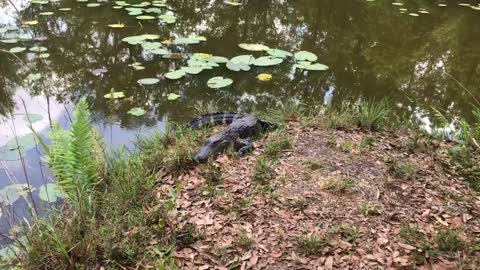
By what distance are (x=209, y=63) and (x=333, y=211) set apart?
145 inches

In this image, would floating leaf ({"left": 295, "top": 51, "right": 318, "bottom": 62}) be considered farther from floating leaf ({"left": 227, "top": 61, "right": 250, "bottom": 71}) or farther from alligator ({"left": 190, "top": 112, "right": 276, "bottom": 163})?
alligator ({"left": 190, "top": 112, "right": 276, "bottom": 163})

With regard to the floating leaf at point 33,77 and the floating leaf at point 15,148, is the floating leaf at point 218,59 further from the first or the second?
the floating leaf at point 15,148

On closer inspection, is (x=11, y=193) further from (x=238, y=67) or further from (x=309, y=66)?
(x=309, y=66)

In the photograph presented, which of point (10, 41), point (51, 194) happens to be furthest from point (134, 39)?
point (51, 194)

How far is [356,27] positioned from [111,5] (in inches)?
206

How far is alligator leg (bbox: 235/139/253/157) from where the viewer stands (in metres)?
4.05

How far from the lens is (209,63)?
6.26 metres

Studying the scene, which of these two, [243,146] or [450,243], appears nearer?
[450,243]

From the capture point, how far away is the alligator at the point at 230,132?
3.99 meters

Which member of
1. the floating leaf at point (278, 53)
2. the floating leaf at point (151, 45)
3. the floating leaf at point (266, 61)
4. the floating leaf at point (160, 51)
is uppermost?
the floating leaf at point (151, 45)

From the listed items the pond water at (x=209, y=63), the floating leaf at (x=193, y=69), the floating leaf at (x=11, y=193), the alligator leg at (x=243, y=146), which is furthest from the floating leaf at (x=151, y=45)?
the floating leaf at (x=11, y=193)

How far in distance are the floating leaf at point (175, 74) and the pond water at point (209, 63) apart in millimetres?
93

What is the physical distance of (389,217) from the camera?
124 inches

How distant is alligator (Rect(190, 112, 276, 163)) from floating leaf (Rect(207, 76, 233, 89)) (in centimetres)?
94
